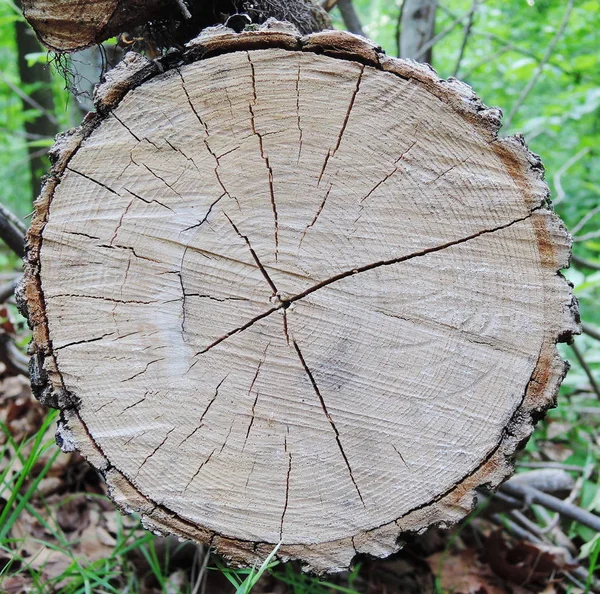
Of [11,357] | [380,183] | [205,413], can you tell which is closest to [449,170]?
[380,183]

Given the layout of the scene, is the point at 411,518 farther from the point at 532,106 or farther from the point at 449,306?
the point at 532,106

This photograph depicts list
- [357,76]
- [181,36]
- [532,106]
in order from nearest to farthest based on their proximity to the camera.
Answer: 1. [357,76]
2. [181,36]
3. [532,106]

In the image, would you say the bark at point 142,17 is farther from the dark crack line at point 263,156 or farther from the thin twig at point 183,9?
the dark crack line at point 263,156

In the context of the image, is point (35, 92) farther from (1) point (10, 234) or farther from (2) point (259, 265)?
(2) point (259, 265)

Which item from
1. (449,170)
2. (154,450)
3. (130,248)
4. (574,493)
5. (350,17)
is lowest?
(574,493)

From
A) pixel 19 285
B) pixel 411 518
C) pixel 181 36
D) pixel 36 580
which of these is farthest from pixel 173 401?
pixel 181 36

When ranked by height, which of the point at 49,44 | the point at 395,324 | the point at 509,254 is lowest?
the point at 395,324

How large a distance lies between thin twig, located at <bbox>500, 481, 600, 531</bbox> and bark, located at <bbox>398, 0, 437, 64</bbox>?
1929 millimetres

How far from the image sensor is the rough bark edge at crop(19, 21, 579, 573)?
1139 mm

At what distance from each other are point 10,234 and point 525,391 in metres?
1.59

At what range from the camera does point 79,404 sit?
3.94 ft

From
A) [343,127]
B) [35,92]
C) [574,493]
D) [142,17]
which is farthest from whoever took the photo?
[35,92]

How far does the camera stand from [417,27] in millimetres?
2670

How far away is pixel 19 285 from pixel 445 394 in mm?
927
